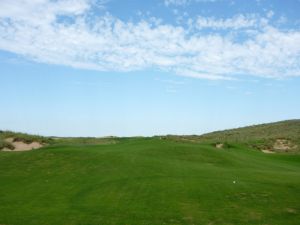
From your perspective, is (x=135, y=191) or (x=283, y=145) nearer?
(x=135, y=191)

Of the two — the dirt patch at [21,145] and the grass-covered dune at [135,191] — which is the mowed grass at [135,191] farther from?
the dirt patch at [21,145]

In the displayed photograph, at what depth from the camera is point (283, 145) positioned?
65812 mm

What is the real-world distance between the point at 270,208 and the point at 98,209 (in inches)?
285

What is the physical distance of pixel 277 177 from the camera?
1109 inches

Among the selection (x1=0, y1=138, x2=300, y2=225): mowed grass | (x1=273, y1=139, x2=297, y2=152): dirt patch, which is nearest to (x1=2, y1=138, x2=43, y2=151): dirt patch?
(x1=0, y1=138, x2=300, y2=225): mowed grass

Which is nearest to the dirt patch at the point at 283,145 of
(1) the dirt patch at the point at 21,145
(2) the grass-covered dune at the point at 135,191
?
(2) the grass-covered dune at the point at 135,191

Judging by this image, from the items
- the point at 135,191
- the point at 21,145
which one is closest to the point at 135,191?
the point at 135,191

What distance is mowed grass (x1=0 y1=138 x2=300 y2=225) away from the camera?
18.9 metres

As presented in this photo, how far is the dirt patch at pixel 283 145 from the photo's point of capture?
63.1 meters

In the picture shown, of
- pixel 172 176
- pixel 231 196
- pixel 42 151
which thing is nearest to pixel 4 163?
pixel 42 151

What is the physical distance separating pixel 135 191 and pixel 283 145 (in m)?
46.3

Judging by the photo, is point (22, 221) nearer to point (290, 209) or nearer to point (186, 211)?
point (186, 211)

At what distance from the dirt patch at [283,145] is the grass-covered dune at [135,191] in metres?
27.4

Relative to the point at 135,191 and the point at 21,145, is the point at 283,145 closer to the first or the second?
the point at 21,145
